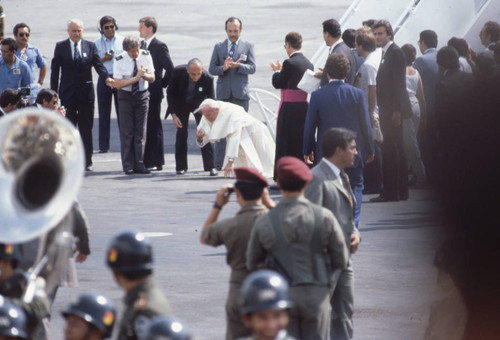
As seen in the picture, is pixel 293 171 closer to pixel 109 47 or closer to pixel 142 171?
pixel 142 171

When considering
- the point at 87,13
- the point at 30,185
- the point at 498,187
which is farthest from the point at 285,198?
the point at 87,13

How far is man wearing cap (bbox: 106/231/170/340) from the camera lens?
5.24 metres

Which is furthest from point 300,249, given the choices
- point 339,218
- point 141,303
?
point 141,303

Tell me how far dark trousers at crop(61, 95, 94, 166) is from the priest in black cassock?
12.7ft

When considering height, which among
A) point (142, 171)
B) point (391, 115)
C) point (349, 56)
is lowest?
point (142, 171)

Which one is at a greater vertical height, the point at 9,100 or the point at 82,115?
the point at 9,100

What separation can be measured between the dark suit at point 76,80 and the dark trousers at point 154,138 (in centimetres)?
92

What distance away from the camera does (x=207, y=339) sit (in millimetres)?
8164

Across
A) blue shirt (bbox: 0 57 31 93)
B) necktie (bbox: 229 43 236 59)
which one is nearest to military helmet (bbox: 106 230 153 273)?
blue shirt (bbox: 0 57 31 93)

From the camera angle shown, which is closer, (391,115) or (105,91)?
(391,115)

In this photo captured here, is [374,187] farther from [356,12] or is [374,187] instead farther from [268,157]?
[356,12]

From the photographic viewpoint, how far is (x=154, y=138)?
56.1 ft

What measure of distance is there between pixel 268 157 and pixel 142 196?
2199 millimetres

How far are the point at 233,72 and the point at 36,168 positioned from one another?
11058 mm
